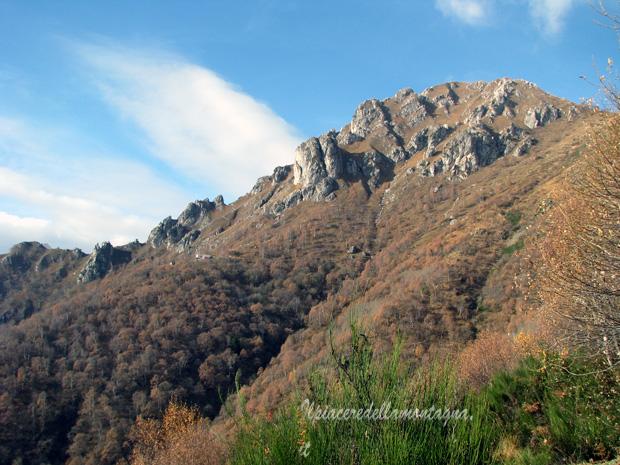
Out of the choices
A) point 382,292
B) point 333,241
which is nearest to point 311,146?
point 333,241

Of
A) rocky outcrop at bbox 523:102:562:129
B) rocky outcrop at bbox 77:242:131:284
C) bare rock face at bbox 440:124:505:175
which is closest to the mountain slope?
bare rock face at bbox 440:124:505:175

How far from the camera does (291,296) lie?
4515 inches

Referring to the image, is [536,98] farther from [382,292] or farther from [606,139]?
[606,139]

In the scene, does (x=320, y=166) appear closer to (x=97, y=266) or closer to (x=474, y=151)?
(x=474, y=151)

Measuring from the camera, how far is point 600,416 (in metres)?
5.09

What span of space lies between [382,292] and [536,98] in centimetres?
16006

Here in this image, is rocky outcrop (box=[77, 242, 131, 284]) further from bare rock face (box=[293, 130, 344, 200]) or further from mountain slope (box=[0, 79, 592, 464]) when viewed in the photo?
bare rock face (box=[293, 130, 344, 200])
